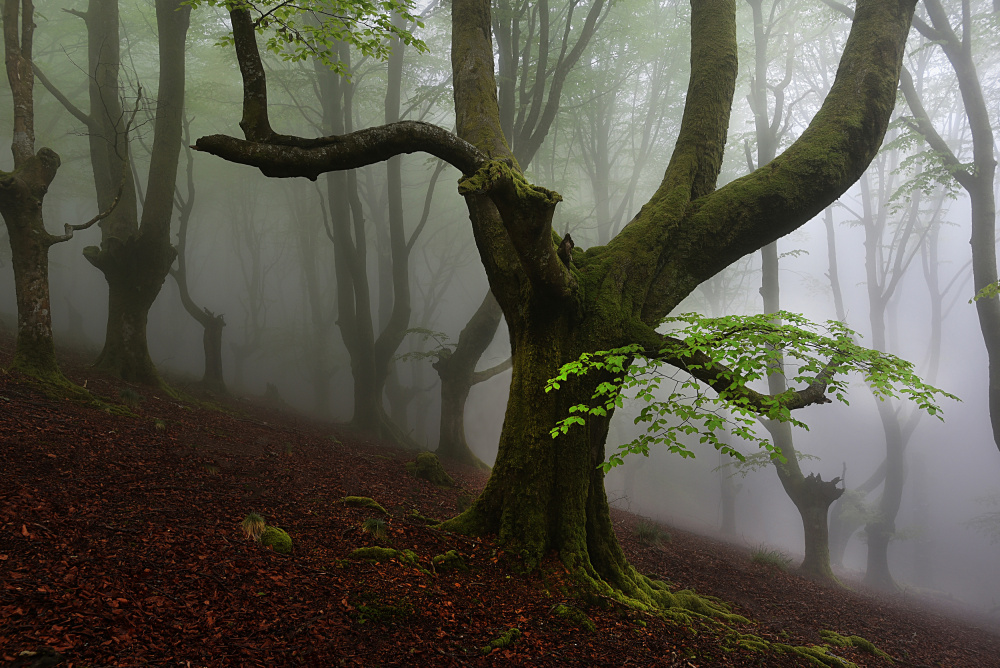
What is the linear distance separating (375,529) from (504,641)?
1.56 metres

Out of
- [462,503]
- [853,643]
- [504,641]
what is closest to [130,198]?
[462,503]

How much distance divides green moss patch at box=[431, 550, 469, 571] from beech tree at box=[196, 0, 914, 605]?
1.40 ft

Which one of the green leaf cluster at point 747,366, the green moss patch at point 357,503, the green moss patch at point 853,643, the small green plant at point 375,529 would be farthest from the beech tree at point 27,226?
the green moss patch at point 853,643

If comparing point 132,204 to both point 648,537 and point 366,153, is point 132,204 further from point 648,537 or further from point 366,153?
point 648,537

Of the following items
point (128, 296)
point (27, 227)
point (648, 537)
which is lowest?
point (648, 537)

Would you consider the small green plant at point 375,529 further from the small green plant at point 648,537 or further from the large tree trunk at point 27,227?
the small green plant at point 648,537

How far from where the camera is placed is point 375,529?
13.8ft

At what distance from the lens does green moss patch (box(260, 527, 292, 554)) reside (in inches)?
143

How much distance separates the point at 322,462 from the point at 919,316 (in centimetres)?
7098

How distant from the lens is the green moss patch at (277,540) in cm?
364

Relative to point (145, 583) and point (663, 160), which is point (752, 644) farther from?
point (663, 160)

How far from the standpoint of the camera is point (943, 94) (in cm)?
1947

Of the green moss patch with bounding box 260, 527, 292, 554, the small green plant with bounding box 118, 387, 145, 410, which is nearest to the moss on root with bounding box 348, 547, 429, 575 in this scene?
the green moss patch with bounding box 260, 527, 292, 554

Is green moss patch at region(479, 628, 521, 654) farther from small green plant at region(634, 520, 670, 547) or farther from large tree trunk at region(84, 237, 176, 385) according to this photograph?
large tree trunk at region(84, 237, 176, 385)
